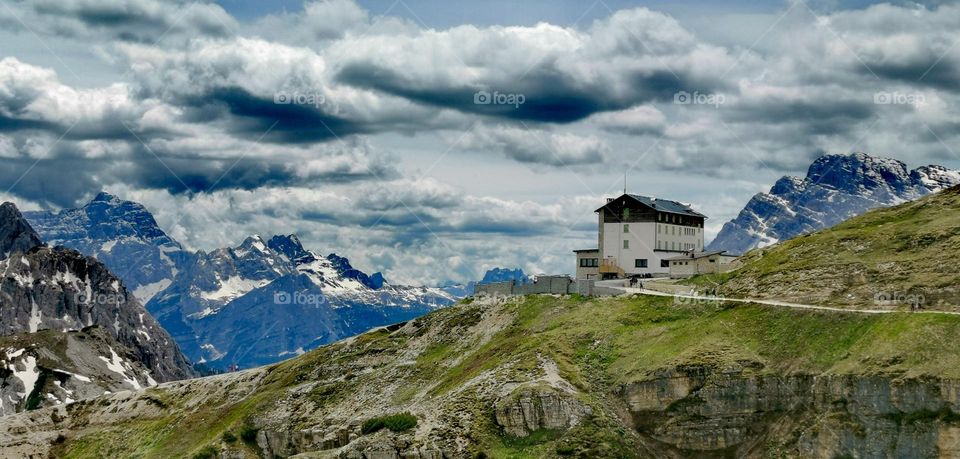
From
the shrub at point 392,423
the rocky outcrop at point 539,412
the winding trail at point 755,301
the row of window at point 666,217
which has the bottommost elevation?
the shrub at point 392,423

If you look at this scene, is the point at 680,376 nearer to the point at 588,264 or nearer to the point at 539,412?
the point at 539,412

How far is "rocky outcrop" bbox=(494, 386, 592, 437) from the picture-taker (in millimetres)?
102312

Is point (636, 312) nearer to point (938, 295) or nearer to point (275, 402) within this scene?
point (938, 295)

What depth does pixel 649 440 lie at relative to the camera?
10019cm

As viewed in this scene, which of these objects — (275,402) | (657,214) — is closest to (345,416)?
(275,402)

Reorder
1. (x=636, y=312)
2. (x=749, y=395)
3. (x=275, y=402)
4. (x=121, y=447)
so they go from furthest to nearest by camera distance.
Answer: (x=121, y=447) < (x=275, y=402) < (x=636, y=312) < (x=749, y=395)

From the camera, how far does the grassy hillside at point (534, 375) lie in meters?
96.7

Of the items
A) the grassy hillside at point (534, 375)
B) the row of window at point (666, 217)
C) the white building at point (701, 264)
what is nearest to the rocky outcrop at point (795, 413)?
the grassy hillside at point (534, 375)

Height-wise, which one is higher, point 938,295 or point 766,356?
point 938,295

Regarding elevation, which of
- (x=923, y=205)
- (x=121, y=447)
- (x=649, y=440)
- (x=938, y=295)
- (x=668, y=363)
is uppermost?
(x=923, y=205)

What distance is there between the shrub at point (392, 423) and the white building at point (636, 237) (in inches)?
2326

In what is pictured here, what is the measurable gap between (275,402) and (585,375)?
50.0 metres

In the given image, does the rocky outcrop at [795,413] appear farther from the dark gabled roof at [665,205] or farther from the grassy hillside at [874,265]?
the dark gabled roof at [665,205]

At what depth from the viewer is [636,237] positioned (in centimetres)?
16000
